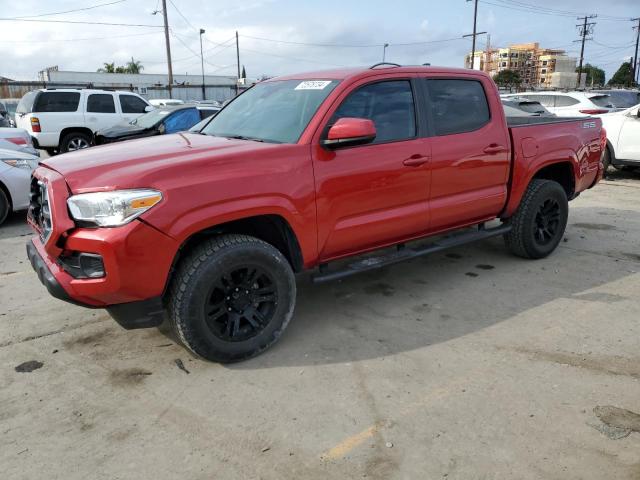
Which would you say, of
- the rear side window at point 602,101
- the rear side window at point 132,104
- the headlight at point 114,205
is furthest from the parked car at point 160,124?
the rear side window at point 602,101

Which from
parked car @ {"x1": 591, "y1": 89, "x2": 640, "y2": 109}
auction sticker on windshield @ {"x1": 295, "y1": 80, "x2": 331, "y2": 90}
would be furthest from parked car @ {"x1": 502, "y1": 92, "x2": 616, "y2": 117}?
auction sticker on windshield @ {"x1": 295, "y1": 80, "x2": 331, "y2": 90}

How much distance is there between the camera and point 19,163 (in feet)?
23.9

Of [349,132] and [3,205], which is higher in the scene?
[349,132]

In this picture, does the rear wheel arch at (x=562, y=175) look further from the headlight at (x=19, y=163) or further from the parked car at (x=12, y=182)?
the headlight at (x=19, y=163)

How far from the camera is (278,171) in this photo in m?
Result: 3.29

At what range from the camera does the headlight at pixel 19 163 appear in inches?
282

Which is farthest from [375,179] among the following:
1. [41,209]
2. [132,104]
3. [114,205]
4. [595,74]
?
[595,74]

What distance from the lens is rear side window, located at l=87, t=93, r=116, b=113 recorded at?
13499 millimetres

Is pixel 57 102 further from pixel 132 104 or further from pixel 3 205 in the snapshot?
pixel 3 205

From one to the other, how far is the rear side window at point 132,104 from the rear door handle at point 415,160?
39.6 ft

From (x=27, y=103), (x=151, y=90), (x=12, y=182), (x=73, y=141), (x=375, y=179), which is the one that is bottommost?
(x=12, y=182)

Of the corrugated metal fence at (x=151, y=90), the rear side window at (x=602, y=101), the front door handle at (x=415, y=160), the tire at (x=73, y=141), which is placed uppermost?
the corrugated metal fence at (x=151, y=90)

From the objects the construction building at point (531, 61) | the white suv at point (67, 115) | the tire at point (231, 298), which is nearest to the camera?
the tire at point (231, 298)

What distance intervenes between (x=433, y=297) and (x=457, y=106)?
5.38 feet
